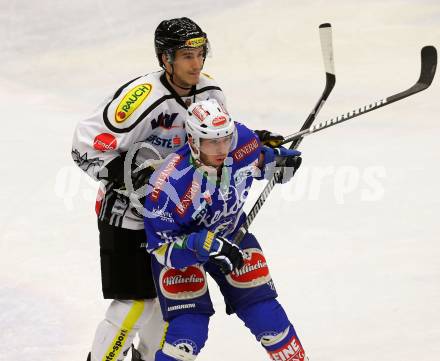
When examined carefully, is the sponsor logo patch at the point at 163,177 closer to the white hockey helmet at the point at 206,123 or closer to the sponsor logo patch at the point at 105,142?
the white hockey helmet at the point at 206,123

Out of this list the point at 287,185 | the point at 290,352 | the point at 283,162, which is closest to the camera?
the point at 290,352

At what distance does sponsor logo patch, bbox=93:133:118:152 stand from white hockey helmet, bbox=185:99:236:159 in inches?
14.4

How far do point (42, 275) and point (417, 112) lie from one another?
12.8 feet

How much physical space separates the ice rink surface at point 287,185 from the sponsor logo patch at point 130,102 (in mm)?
1442

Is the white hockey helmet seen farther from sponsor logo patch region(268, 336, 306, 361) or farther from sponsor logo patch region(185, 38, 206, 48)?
sponsor logo patch region(268, 336, 306, 361)

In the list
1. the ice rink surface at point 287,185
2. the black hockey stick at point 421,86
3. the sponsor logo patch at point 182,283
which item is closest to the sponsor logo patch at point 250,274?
the sponsor logo patch at point 182,283

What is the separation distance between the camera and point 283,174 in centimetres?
428

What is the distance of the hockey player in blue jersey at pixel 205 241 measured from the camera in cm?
376

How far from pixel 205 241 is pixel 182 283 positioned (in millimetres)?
333

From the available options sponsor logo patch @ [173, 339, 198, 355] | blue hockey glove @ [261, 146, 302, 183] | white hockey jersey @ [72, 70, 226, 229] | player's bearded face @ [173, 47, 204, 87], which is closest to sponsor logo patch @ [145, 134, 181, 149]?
white hockey jersey @ [72, 70, 226, 229]

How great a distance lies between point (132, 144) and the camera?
405 centimetres

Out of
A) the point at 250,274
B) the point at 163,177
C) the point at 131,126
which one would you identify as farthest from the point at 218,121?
the point at 250,274

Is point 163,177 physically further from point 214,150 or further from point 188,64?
point 188,64

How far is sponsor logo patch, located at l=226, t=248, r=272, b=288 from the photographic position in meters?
4.01
